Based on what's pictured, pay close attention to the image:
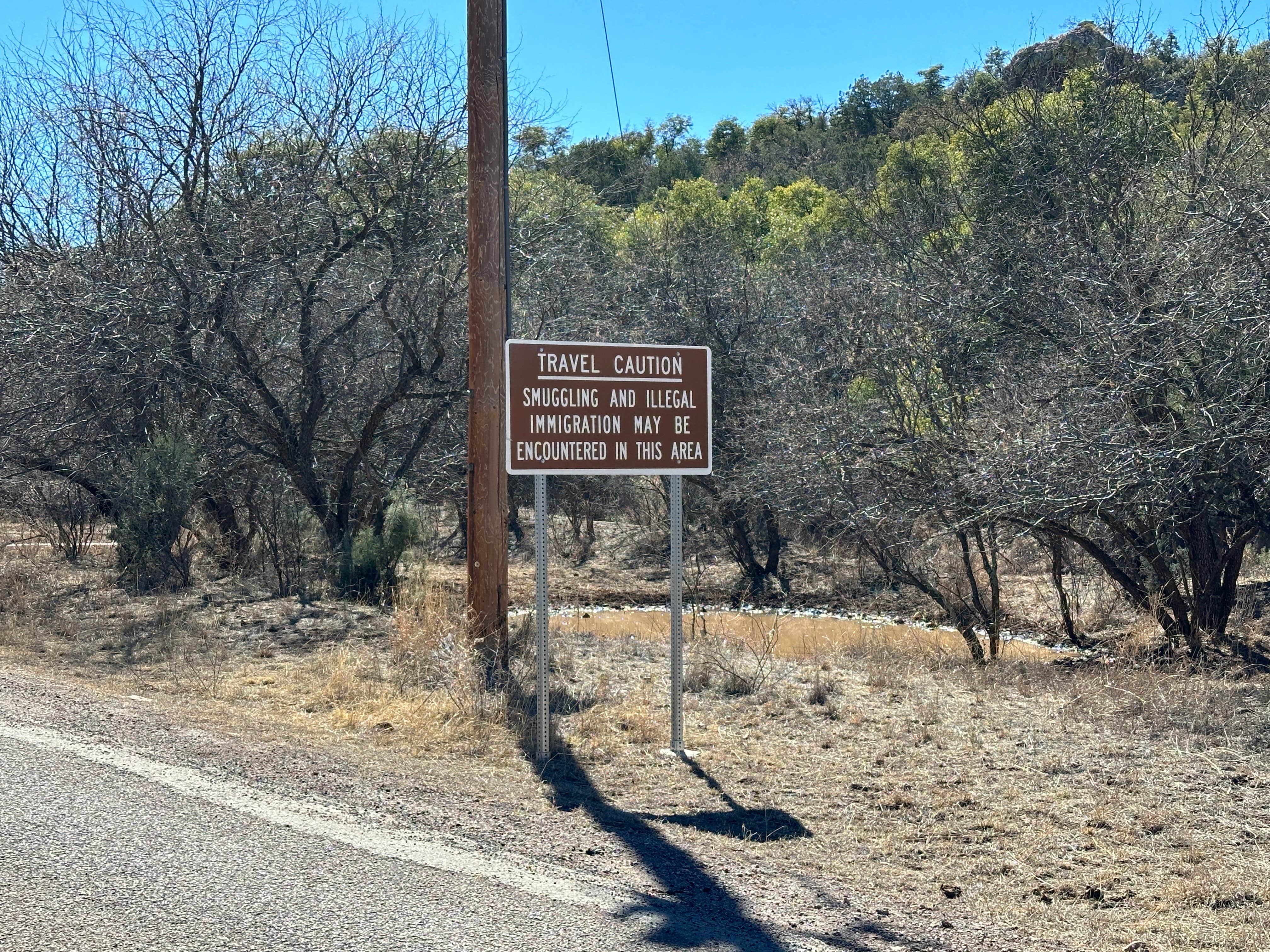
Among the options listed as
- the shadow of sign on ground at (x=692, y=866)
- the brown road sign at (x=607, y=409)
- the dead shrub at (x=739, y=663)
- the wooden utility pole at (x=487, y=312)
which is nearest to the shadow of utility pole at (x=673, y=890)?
the shadow of sign on ground at (x=692, y=866)

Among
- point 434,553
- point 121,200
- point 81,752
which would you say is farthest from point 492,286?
point 434,553

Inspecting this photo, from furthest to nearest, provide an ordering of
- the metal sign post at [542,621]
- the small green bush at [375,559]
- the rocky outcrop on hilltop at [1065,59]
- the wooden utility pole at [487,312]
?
the small green bush at [375,559]
the rocky outcrop on hilltop at [1065,59]
the wooden utility pole at [487,312]
the metal sign post at [542,621]

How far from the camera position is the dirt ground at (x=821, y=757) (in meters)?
4.86

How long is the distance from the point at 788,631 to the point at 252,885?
1336cm

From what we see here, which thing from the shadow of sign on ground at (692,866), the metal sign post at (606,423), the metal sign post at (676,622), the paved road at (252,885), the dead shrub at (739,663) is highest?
the metal sign post at (606,423)

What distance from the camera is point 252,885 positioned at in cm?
447

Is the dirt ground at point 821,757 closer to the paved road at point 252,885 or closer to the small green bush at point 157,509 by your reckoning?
the paved road at point 252,885

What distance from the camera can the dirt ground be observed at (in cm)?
486

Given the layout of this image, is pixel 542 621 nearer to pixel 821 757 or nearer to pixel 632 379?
pixel 632 379

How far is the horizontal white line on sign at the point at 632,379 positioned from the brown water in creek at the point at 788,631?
4722mm

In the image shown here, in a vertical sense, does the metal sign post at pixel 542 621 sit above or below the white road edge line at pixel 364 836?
above

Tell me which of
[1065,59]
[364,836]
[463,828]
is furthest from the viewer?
[1065,59]

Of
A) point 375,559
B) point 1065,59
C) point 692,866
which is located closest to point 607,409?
point 692,866

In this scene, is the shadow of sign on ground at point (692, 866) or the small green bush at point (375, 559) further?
the small green bush at point (375, 559)
